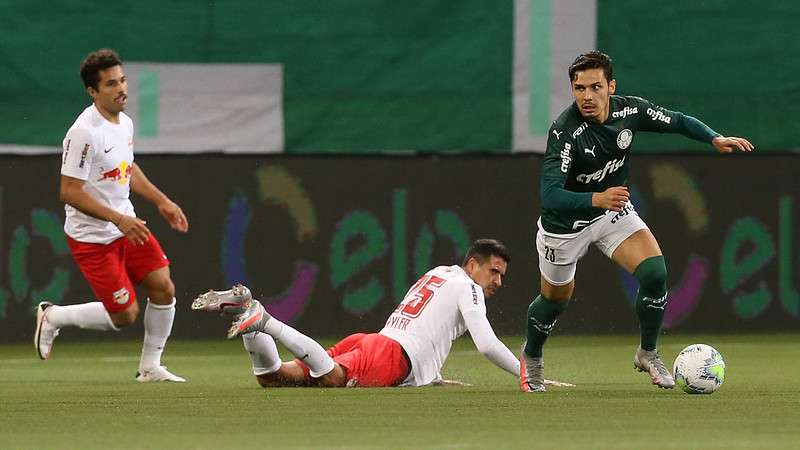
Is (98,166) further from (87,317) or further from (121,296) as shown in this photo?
(87,317)

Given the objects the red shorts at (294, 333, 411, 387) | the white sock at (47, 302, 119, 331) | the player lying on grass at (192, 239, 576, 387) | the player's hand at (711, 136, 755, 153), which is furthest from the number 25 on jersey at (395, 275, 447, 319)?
the white sock at (47, 302, 119, 331)

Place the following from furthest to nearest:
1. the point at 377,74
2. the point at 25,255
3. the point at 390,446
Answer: the point at 377,74, the point at 25,255, the point at 390,446

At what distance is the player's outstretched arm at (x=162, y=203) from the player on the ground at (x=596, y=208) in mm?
2080

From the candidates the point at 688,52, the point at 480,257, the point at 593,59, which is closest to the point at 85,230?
the point at 480,257

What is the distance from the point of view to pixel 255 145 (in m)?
14.7

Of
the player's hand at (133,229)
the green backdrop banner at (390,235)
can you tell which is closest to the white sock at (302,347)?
the player's hand at (133,229)

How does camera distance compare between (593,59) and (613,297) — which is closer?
(593,59)

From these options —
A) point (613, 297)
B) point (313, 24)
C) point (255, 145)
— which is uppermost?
point (313, 24)

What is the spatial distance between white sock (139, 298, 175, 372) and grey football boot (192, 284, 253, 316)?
1.27m

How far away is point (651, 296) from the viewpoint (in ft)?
30.2

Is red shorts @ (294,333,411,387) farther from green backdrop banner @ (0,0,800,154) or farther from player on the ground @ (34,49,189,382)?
green backdrop banner @ (0,0,800,154)

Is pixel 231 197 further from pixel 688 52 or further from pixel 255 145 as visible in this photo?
pixel 688 52

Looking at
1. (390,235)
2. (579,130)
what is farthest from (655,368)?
(390,235)

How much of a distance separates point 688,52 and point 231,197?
13.1 feet
